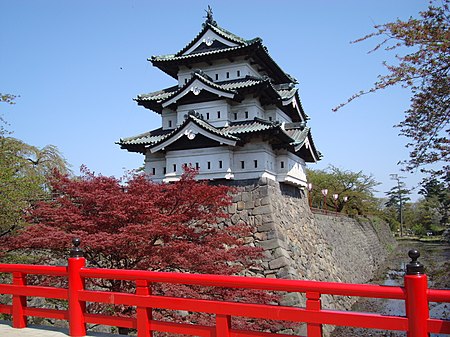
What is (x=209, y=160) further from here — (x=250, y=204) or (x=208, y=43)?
(x=208, y=43)

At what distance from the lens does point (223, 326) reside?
392 centimetres

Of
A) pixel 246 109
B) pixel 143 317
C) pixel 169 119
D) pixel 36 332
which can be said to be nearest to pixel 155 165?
pixel 169 119

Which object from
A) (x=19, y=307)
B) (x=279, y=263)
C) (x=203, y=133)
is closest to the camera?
(x=19, y=307)

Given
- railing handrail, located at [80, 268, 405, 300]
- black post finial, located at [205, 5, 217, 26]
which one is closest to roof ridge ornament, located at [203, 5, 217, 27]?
black post finial, located at [205, 5, 217, 26]

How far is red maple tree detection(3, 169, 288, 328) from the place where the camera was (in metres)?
7.68

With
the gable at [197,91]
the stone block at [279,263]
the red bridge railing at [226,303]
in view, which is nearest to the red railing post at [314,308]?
the red bridge railing at [226,303]

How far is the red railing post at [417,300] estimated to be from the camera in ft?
10.4

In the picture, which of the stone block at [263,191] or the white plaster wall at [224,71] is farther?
the white plaster wall at [224,71]

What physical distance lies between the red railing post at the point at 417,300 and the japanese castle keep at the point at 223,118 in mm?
10971

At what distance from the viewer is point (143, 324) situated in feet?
14.2

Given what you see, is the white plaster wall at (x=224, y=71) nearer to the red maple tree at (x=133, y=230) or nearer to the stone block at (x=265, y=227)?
the stone block at (x=265, y=227)

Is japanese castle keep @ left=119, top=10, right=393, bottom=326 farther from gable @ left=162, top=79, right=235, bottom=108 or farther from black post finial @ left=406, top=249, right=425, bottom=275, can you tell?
black post finial @ left=406, top=249, right=425, bottom=275

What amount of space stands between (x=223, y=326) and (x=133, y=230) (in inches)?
162

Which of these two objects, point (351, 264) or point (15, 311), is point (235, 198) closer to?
point (15, 311)
